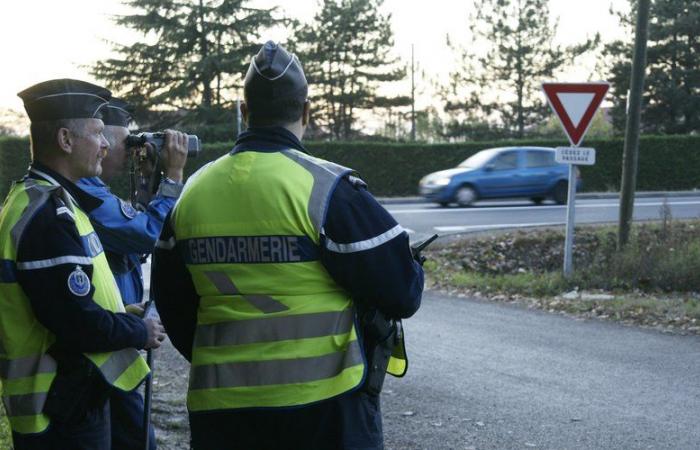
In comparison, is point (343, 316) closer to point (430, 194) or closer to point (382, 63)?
point (430, 194)

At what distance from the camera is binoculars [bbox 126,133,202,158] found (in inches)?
139

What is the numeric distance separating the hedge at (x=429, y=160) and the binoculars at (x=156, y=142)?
83.0ft

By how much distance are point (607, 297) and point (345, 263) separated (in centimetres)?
864

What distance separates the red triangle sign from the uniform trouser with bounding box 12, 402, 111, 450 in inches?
347

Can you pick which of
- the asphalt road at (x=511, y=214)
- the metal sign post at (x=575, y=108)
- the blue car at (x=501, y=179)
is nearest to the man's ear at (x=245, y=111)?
the metal sign post at (x=575, y=108)

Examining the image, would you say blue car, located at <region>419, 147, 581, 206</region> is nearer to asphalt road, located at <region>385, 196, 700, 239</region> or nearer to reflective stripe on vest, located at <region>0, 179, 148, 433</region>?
asphalt road, located at <region>385, 196, 700, 239</region>

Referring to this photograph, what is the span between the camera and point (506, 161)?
24.4 m

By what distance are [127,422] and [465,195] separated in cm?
2115

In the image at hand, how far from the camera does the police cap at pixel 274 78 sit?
106 inches

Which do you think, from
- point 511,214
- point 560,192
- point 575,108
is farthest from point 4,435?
point 560,192

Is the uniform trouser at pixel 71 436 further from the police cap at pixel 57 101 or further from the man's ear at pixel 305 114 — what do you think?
the man's ear at pixel 305 114

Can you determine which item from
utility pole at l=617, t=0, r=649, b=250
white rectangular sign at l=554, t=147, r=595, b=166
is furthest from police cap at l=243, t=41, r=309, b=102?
utility pole at l=617, t=0, r=649, b=250

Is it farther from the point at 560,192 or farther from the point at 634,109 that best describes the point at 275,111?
the point at 560,192

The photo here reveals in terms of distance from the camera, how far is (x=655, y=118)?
4625 cm
